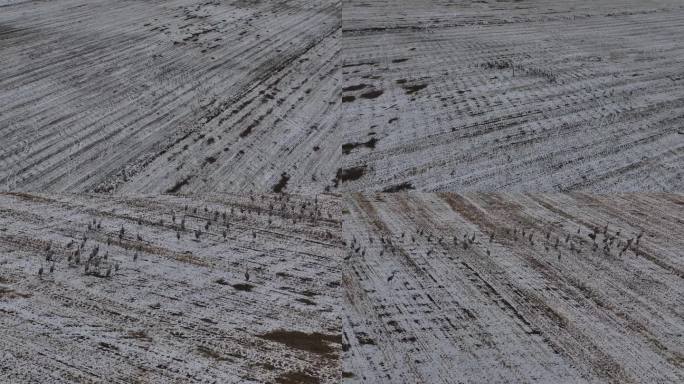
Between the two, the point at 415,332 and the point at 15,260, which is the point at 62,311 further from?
the point at 415,332

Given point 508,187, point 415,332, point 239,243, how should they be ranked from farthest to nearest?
point 508,187, point 239,243, point 415,332

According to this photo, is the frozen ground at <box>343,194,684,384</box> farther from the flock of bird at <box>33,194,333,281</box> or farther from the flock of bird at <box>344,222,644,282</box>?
the flock of bird at <box>33,194,333,281</box>

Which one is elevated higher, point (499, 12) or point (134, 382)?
point (499, 12)

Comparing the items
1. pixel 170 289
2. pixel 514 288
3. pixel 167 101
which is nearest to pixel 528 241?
pixel 514 288

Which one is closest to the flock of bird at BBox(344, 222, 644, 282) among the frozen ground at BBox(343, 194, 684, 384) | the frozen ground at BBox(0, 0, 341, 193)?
the frozen ground at BBox(343, 194, 684, 384)

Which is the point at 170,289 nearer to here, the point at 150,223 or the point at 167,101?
the point at 150,223

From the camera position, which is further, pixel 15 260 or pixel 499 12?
pixel 499 12

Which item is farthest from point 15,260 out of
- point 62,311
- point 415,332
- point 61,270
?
point 415,332
